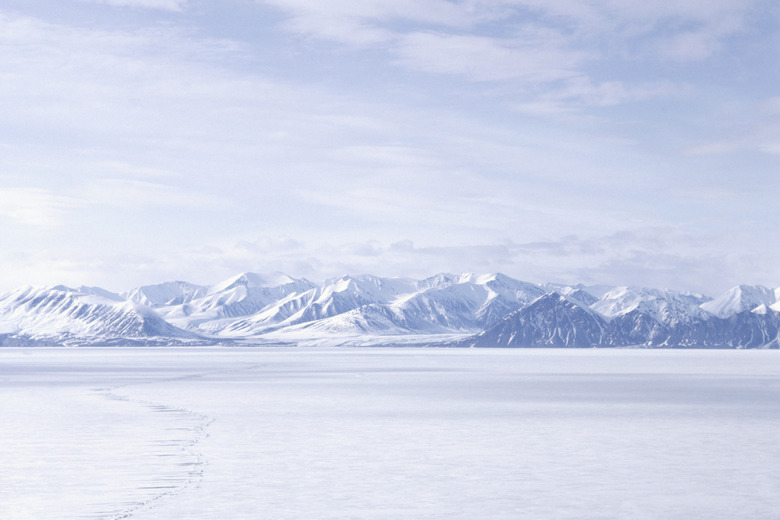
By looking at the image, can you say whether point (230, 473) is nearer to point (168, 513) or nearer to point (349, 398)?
point (168, 513)

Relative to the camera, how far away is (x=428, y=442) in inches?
1513

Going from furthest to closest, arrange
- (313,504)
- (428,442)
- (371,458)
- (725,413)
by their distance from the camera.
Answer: (725,413) → (428,442) → (371,458) → (313,504)

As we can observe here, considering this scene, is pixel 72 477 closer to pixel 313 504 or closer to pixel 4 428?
pixel 313 504

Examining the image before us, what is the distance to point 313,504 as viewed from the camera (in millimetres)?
24516

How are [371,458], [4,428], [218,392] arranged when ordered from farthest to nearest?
[218,392]
[4,428]
[371,458]

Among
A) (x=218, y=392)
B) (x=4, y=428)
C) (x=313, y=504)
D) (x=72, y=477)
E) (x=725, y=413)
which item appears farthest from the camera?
(x=218, y=392)

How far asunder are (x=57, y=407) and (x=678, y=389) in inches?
1865

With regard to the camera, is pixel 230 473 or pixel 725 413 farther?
pixel 725 413

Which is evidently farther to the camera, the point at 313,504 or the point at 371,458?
the point at 371,458

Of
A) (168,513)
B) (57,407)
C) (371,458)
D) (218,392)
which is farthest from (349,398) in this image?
(168,513)

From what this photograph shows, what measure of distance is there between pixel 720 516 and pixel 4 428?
31249mm

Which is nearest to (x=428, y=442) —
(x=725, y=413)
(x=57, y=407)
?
(x=725, y=413)

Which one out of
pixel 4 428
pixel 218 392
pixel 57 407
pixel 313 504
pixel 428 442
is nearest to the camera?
pixel 313 504

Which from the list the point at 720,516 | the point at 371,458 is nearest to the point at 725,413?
the point at 371,458
